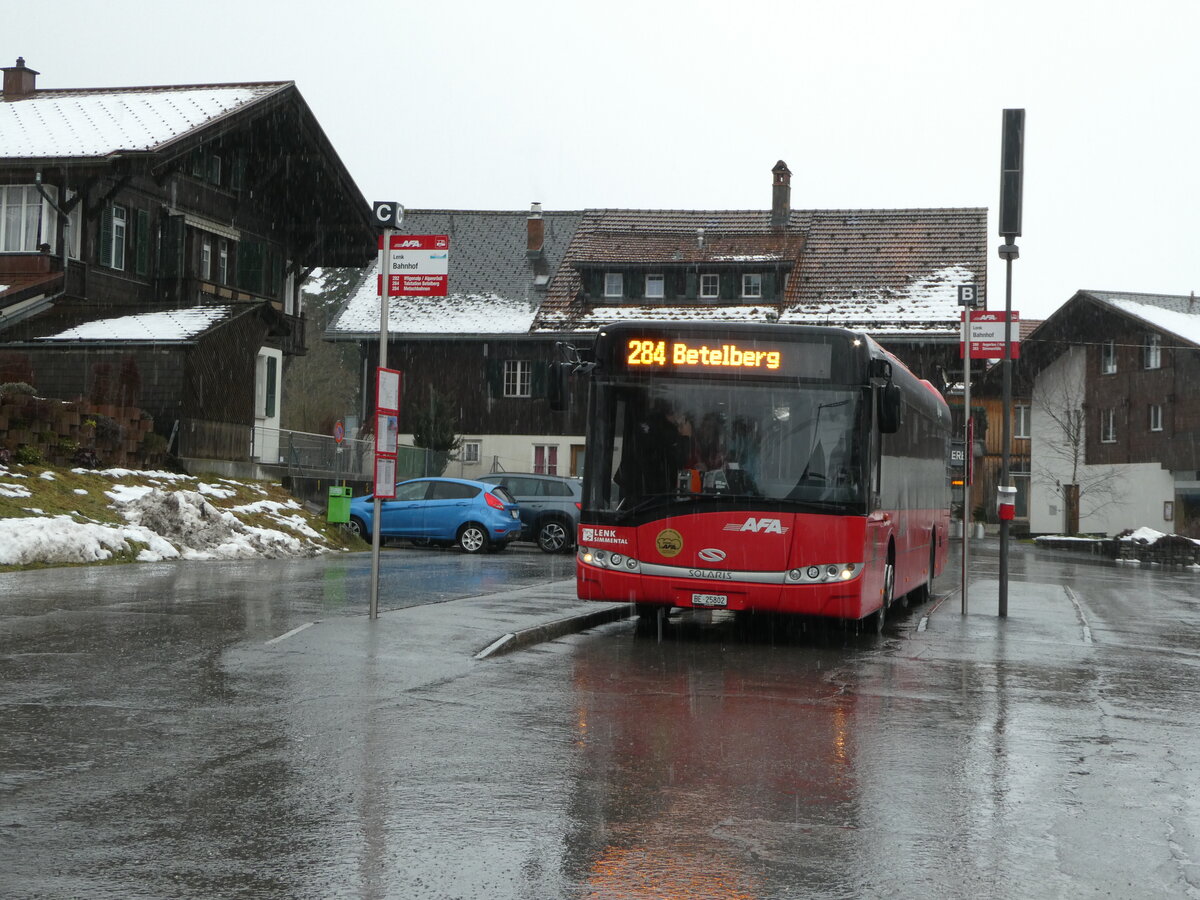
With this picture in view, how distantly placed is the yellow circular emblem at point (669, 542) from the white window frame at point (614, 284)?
41.4 meters

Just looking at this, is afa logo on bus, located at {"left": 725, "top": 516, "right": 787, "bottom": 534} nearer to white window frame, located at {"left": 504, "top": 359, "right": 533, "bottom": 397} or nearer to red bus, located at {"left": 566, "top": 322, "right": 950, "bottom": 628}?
red bus, located at {"left": 566, "top": 322, "right": 950, "bottom": 628}

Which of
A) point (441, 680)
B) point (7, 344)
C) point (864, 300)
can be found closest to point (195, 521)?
point (7, 344)

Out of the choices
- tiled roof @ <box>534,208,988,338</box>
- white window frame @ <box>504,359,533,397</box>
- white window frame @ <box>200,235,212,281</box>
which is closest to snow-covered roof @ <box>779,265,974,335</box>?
tiled roof @ <box>534,208,988,338</box>

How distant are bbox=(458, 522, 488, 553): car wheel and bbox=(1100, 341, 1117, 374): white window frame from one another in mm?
34530

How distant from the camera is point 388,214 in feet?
42.8

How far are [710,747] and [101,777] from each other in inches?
125

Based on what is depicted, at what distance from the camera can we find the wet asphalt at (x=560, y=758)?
18.0ft

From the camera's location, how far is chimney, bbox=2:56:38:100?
4031cm

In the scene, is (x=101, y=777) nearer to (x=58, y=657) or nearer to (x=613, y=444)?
(x=58, y=657)

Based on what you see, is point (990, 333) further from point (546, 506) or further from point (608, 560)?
point (546, 506)

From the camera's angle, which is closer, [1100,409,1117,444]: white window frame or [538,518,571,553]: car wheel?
[538,518,571,553]: car wheel

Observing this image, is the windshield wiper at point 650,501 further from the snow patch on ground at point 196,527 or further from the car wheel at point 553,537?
the car wheel at point 553,537

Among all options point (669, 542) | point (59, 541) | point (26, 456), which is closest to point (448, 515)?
point (26, 456)

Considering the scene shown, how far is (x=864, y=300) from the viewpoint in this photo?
5228 centimetres
